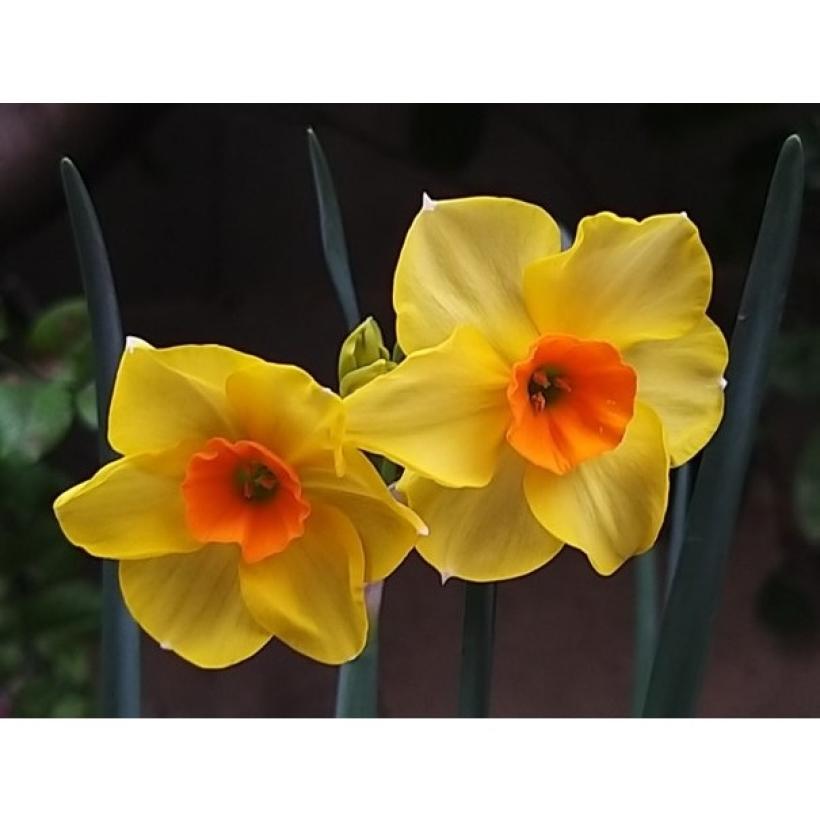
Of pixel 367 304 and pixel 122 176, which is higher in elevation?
pixel 122 176

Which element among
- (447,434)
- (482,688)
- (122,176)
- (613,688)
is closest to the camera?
(447,434)

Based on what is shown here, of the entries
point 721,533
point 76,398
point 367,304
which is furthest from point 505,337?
point 367,304

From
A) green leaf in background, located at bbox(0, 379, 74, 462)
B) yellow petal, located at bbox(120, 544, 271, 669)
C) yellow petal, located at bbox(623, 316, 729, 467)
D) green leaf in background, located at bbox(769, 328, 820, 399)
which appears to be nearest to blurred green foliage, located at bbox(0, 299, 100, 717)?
green leaf in background, located at bbox(0, 379, 74, 462)

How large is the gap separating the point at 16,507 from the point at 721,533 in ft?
1.67

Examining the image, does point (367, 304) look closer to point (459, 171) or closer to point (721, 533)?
point (459, 171)

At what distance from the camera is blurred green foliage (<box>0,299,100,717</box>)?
70 centimetres

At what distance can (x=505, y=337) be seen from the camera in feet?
1.35

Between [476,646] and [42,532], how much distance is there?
0.41 metres

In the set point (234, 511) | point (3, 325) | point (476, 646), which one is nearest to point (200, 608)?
point (234, 511)

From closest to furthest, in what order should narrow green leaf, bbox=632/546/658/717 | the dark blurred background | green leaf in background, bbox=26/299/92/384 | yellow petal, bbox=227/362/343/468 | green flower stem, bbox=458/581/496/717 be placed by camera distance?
yellow petal, bbox=227/362/343/468, green flower stem, bbox=458/581/496/717, narrow green leaf, bbox=632/546/658/717, green leaf in background, bbox=26/299/92/384, the dark blurred background

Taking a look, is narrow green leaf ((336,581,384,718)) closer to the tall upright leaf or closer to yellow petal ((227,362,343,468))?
the tall upright leaf

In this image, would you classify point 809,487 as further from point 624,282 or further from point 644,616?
point 624,282

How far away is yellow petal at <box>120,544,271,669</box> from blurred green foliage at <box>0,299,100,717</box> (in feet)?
1.04

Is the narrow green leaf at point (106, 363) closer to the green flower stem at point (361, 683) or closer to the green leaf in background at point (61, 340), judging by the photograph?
the green flower stem at point (361, 683)
